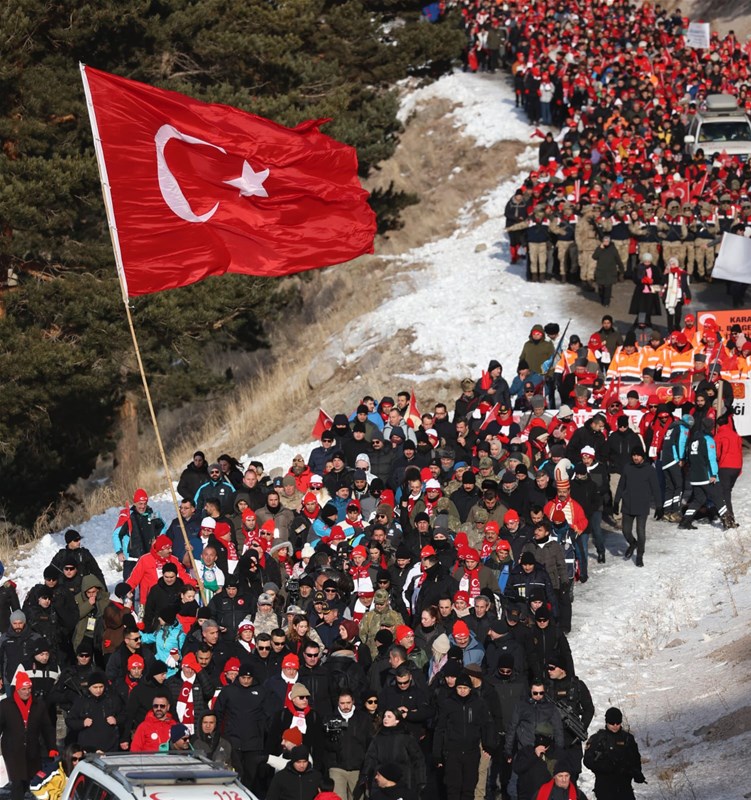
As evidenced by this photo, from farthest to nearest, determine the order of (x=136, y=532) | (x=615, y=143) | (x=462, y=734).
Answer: (x=615, y=143) → (x=136, y=532) → (x=462, y=734)

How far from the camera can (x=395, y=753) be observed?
42.0ft

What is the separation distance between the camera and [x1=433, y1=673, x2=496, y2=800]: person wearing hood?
13328 mm

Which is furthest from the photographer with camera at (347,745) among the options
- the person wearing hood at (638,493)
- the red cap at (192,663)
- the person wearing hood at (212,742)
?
the person wearing hood at (638,493)

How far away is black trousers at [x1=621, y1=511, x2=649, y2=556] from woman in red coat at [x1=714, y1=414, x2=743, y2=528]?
1.32 meters

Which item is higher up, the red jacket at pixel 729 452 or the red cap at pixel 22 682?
the red cap at pixel 22 682

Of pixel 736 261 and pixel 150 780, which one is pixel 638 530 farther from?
pixel 150 780

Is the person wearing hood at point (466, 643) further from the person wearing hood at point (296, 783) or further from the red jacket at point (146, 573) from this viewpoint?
the red jacket at point (146, 573)

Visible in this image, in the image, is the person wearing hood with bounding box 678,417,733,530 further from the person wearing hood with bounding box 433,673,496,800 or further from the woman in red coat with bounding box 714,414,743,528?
the person wearing hood with bounding box 433,673,496,800

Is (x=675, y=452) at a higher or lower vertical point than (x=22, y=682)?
lower

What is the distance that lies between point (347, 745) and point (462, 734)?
96cm

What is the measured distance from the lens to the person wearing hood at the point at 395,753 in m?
12.8


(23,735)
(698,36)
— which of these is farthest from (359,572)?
(698,36)

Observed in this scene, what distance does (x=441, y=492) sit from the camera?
18.6 metres

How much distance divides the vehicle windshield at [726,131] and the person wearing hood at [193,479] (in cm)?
2027
